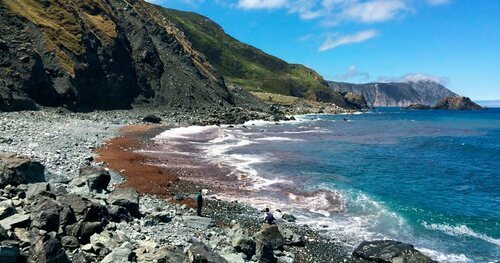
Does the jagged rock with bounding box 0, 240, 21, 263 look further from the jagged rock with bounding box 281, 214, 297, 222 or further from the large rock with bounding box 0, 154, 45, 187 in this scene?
the jagged rock with bounding box 281, 214, 297, 222

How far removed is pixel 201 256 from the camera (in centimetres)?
1822

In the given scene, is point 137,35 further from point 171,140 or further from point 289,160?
point 289,160

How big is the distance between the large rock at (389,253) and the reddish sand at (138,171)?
44.4 feet

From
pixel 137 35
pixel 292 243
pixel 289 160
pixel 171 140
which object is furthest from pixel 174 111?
pixel 292 243

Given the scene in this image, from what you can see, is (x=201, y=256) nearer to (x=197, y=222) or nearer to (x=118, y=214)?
(x=118, y=214)

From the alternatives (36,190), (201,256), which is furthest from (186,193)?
(201,256)

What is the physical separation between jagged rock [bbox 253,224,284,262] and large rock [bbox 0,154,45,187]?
1452 cm

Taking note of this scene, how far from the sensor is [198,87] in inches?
5256

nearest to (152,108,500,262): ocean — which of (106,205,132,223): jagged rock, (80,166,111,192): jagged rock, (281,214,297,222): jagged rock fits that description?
(281,214,297,222): jagged rock

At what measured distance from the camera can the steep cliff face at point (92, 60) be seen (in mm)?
79750

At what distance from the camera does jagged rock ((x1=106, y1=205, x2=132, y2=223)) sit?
22.8m

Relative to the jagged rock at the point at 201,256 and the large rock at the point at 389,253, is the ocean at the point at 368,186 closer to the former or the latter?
the large rock at the point at 389,253

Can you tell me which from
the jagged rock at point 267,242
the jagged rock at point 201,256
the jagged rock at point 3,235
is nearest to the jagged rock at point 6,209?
the jagged rock at point 3,235

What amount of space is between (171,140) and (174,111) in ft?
149
